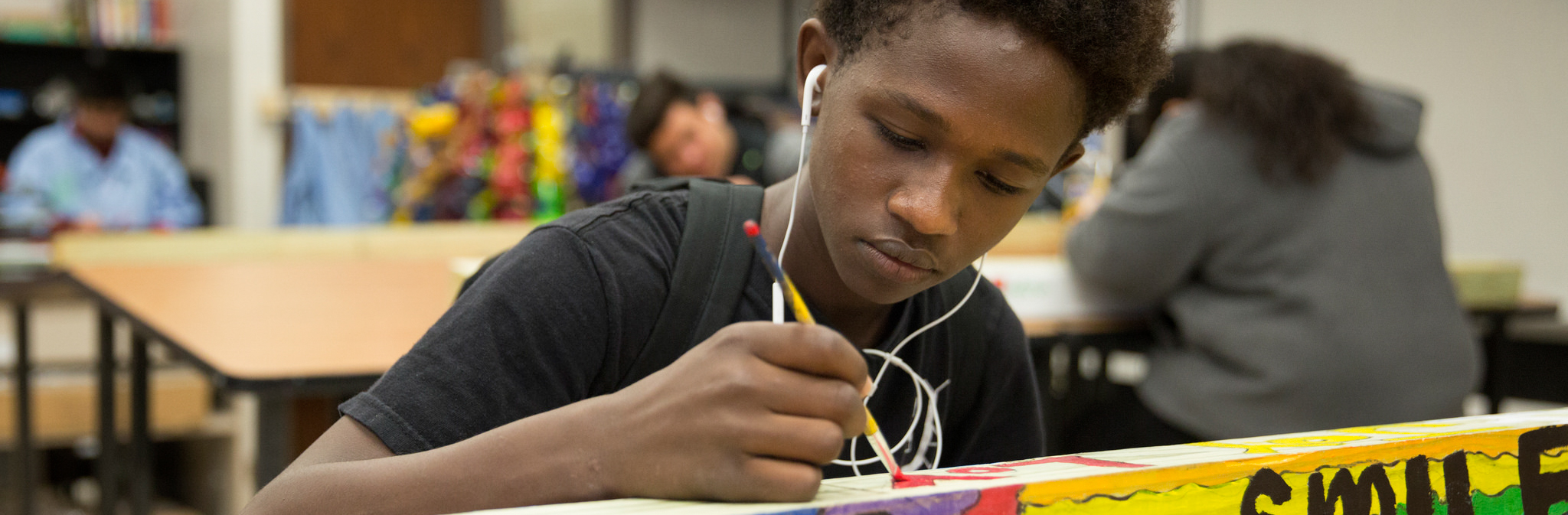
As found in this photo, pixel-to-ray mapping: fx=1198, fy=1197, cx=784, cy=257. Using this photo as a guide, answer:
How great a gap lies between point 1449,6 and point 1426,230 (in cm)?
307

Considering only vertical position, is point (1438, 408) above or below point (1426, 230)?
below

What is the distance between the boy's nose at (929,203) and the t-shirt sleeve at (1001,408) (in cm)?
27

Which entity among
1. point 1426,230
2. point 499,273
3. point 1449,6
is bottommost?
point 1426,230

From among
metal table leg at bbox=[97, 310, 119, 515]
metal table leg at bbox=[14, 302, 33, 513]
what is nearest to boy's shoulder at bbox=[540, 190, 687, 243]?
metal table leg at bbox=[97, 310, 119, 515]

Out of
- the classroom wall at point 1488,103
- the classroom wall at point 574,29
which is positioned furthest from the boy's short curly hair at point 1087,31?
the classroom wall at point 574,29

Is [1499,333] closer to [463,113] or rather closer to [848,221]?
[848,221]

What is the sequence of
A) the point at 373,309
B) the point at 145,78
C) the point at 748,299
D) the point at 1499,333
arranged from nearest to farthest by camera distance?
the point at 748,299 → the point at 373,309 → the point at 1499,333 → the point at 145,78

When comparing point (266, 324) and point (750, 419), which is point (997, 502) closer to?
point (750, 419)

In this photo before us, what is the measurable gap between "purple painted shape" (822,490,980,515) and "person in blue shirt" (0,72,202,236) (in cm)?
481

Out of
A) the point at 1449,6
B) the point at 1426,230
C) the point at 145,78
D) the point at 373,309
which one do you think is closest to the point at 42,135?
the point at 145,78

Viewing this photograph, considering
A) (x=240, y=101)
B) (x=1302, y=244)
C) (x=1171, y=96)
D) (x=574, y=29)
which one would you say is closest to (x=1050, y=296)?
(x=1302, y=244)

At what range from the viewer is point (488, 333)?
705mm

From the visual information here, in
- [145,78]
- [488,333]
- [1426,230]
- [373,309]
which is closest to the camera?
[488,333]

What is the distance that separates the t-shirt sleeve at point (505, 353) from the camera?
690mm
